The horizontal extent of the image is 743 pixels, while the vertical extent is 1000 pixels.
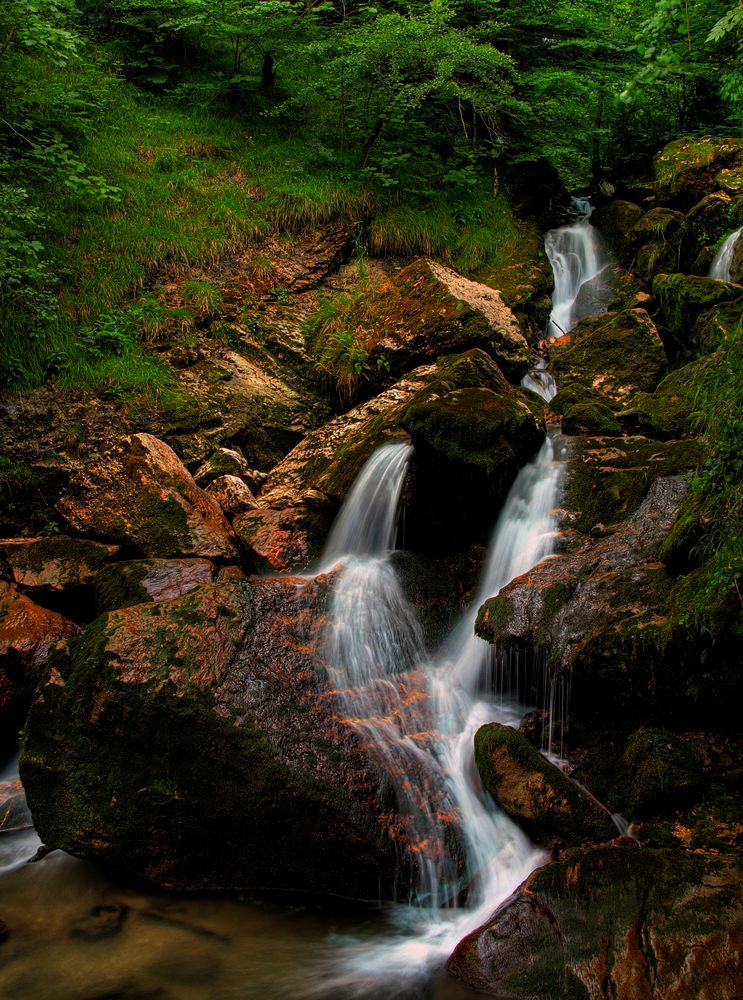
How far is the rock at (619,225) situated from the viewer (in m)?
11.8

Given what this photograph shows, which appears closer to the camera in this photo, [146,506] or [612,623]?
[612,623]

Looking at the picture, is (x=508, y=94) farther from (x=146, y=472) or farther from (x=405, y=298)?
(x=146, y=472)

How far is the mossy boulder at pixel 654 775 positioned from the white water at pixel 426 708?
2.10 feet

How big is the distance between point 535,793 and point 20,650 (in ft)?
14.1

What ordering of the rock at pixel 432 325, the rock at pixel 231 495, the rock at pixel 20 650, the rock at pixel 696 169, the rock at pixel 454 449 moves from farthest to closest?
the rock at pixel 696 169 < the rock at pixel 432 325 < the rock at pixel 231 495 < the rock at pixel 454 449 < the rock at pixel 20 650

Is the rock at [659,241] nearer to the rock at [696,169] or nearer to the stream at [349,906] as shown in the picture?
the rock at [696,169]

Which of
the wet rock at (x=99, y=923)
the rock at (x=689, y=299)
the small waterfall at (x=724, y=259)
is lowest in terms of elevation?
the wet rock at (x=99, y=923)

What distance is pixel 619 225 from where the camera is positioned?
1220 centimetres

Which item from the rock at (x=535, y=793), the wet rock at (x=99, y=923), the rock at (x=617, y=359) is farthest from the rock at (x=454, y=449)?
the wet rock at (x=99, y=923)

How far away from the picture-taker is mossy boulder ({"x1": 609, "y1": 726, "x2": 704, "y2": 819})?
350 centimetres

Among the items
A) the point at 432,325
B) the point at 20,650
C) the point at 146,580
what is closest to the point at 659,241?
the point at 432,325

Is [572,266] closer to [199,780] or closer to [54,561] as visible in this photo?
[54,561]

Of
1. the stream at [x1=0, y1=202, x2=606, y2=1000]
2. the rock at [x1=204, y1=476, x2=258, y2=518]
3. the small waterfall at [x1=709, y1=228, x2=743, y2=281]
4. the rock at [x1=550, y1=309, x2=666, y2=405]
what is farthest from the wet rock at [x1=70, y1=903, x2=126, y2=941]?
the small waterfall at [x1=709, y1=228, x2=743, y2=281]

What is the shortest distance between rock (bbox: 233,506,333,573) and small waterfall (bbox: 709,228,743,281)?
6.83 meters
